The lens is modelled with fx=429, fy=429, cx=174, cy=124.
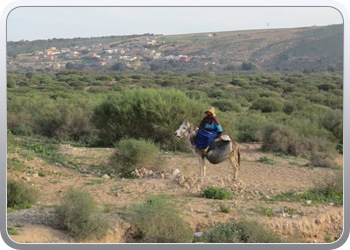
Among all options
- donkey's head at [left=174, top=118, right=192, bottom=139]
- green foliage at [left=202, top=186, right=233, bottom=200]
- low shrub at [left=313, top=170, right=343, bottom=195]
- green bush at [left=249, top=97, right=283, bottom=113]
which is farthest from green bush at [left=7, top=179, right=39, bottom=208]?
green bush at [left=249, top=97, right=283, bottom=113]

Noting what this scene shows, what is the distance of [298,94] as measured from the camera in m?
37.4

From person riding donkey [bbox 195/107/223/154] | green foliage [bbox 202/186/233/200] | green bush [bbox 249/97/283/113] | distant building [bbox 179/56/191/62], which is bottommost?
green foliage [bbox 202/186/233/200]

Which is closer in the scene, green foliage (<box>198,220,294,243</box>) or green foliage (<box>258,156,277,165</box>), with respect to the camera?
green foliage (<box>198,220,294,243</box>)

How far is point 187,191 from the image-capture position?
10375 mm

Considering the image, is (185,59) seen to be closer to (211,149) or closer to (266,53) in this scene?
(266,53)

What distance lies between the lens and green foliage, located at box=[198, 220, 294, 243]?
23.9 ft

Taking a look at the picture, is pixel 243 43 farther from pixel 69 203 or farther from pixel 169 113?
pixel 69 203

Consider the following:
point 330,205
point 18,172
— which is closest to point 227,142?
point 330,205

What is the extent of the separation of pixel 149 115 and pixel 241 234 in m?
9.72

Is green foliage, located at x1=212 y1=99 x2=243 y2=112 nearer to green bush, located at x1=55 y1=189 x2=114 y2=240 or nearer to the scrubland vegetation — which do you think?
the scrubland vegetation

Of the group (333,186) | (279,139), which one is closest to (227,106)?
(279,139)

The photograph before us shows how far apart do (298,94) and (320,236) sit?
30.2m

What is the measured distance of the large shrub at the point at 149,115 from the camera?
54.0 ft

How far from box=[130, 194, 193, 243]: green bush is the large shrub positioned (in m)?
8.36
